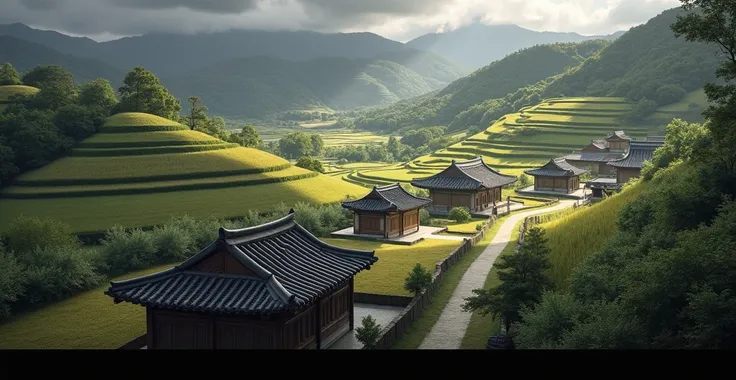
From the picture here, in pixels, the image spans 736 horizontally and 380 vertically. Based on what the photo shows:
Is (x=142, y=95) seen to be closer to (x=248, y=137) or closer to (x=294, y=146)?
(x=248, y=137)

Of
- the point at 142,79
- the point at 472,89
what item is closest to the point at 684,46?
the point at 472,89

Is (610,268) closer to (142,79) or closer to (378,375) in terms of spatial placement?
(378,375)

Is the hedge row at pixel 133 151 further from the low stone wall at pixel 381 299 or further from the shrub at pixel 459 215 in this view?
the low stone wall at pixel 381 299

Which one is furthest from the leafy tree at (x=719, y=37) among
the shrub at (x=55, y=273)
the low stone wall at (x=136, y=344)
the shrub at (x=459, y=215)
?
the shrub at (x=459, y=215)

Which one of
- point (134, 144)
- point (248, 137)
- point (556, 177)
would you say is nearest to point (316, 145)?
point (248, 137)

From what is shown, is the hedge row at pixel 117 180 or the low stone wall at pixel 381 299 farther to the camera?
the hedge row at pixel 117 180
